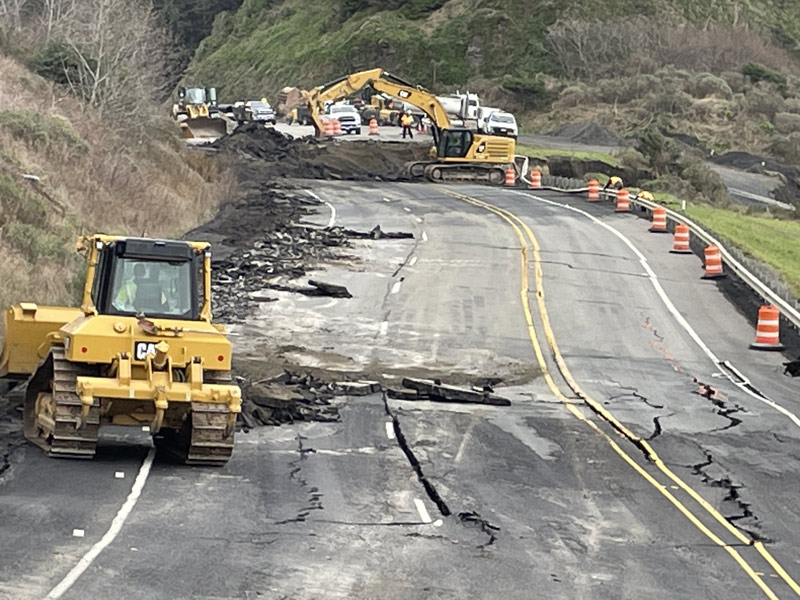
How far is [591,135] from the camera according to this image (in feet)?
296

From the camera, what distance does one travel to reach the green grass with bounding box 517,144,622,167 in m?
75.3

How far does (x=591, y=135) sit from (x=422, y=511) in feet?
250

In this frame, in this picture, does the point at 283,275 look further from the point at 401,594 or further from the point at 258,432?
the point at 401,594

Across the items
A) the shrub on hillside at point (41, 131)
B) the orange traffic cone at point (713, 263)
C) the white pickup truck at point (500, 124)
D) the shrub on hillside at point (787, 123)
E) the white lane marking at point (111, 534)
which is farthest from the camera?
the shrub on hillside at point (787, 123)

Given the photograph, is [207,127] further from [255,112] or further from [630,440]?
[630,440]

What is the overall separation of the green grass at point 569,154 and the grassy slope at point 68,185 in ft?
79.3

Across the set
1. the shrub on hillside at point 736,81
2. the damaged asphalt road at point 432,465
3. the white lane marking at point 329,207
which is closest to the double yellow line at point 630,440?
the damaged asphalt road at point 432,465

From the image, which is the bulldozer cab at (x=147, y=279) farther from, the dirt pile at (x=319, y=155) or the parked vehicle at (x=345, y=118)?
the parked vehicle at (x=345, y=118)

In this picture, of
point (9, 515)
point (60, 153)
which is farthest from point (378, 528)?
point (60, 153)

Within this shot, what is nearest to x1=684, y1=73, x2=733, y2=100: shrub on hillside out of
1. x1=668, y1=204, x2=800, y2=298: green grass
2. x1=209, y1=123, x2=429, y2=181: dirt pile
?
x1=209, y1=123, x2=429, y2=181: dirt pile

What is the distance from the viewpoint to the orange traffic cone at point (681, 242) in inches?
1668

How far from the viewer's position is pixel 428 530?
15.0m

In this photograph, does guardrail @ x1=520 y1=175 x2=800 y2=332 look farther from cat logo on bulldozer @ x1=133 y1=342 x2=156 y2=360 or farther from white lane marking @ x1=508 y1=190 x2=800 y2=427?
cat logo on bulldozer @ x1=133 y1=342 x2=156 y2=360

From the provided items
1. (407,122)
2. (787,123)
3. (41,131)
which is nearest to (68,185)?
(41,131)
